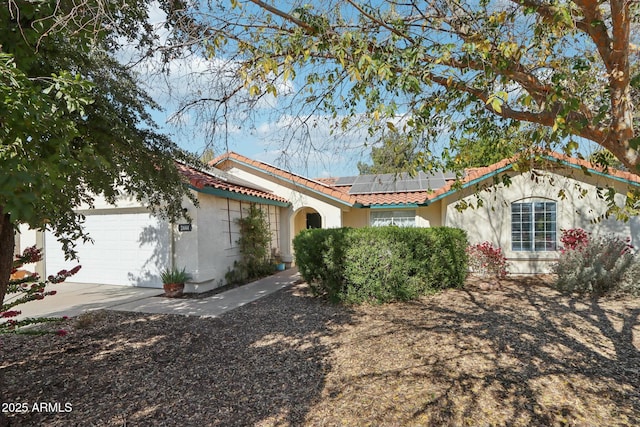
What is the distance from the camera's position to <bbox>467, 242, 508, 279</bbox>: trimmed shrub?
32.8 feet

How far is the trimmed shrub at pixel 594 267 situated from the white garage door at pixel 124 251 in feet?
36.9

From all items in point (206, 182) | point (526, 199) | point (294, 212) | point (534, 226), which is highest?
point (206, 182)

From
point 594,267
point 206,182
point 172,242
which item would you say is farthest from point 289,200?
point 594,267

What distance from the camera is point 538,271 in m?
11.9

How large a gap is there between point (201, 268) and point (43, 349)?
176 inches

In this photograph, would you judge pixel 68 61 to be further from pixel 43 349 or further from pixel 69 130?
pixel 43 349

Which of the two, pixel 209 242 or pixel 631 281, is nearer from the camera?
pixel 631 281

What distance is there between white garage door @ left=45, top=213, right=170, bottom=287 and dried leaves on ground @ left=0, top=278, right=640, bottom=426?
322 cm

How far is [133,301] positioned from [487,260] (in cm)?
1006

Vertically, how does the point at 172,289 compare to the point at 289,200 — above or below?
below

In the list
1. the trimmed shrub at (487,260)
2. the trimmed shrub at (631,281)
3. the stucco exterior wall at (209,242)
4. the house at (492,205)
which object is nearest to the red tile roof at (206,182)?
the stucco exterior wall at (209,242)

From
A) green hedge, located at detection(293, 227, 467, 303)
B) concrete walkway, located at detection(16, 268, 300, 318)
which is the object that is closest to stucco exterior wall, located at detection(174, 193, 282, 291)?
concrete walkway, located at detection(16, 268, 300, 318)

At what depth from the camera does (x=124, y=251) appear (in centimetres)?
1069

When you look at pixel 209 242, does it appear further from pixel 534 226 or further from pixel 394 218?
pixel 534 226
